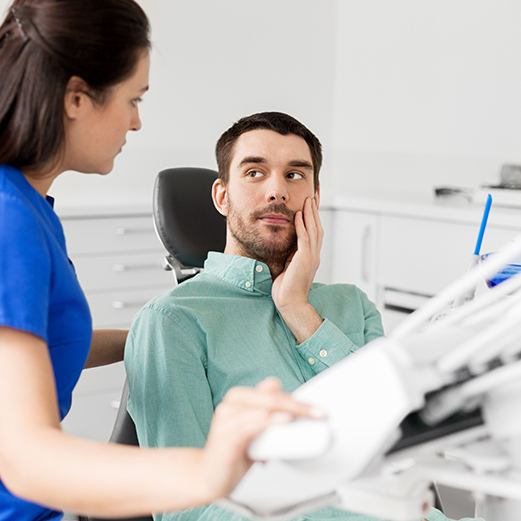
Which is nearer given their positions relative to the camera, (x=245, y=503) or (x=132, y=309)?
(x=245, y=503)

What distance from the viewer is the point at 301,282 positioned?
5.33 feet

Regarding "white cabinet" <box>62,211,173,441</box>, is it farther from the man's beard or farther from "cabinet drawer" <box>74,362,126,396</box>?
the man's beard

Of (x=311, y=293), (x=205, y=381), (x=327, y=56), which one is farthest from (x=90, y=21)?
(x=327, y=56)

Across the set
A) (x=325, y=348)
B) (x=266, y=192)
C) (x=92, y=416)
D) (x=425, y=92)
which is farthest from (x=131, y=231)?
(x=325, y=348)

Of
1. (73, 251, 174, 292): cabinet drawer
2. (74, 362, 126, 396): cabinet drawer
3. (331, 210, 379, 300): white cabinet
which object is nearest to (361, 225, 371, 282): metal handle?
(331, 210, 379, 300): white cabinet

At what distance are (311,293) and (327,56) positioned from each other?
279 centimetres

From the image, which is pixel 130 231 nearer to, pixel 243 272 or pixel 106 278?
pixel 106 278

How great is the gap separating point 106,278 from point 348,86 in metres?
1.56

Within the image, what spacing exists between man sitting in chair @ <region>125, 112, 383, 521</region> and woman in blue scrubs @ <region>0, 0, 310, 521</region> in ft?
0.86

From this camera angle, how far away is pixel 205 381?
1476mm

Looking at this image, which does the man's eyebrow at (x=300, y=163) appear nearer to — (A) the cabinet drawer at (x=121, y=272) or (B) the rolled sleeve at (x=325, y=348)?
(B) the rolled sleeve at (x=325, y=348)

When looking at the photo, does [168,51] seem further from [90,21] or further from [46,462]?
[46,462]

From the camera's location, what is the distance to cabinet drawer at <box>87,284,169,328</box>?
11.0ft

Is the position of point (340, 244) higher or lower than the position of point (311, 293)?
lower
